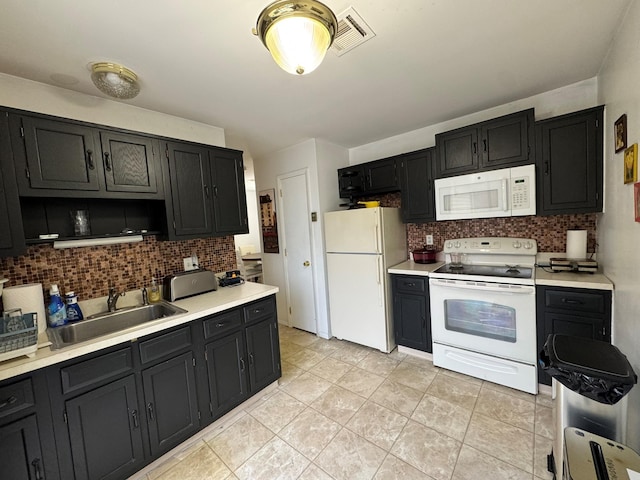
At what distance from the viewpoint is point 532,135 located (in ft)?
7.21

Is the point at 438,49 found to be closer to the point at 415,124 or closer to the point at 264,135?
the point at 415,124

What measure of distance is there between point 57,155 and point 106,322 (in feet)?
3.79

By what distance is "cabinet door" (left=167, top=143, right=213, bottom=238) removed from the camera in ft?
6.99

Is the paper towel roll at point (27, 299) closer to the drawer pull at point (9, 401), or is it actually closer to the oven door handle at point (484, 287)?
the drawer pull at point (9, 401)

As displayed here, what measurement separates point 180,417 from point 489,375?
8.01ft

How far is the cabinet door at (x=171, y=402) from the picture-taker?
5.36ft

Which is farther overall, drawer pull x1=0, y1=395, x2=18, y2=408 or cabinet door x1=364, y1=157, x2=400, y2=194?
cabinet door x1=364, y1=157, x2=400, y2=194

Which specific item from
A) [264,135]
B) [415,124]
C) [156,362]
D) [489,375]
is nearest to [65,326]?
[156,362]

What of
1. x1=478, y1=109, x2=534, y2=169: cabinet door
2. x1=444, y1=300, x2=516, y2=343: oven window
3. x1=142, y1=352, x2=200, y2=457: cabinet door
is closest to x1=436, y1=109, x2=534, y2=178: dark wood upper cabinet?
x1=478, y1=109, x2=534, y2=169: cabinet door

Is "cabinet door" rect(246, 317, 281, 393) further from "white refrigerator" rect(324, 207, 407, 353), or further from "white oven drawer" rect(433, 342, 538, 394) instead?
"white oven drawer" rect(433, 342, 538, 394)

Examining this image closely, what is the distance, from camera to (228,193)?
2.48 metres

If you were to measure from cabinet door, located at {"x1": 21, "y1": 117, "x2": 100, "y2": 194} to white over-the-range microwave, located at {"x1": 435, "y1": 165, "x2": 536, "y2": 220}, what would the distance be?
9.46ft

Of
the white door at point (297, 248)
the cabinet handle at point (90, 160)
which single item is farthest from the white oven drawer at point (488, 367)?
the cabinet handle at point (90, 160)

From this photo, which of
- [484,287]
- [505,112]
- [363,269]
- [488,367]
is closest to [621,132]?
[505,112]
